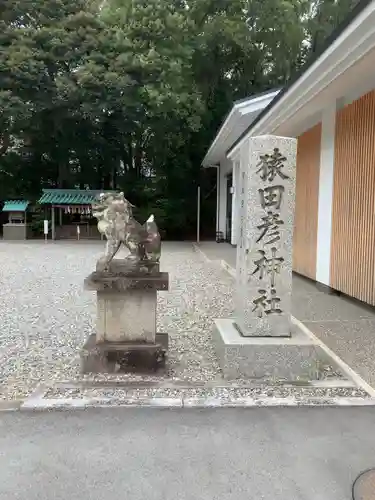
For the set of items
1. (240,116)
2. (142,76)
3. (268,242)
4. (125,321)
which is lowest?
(125,321)

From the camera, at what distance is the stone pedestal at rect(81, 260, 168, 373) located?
14.6 feet

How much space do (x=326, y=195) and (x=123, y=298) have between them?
5759 millimetres

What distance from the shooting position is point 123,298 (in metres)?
4.57

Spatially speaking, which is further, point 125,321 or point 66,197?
point 66,197

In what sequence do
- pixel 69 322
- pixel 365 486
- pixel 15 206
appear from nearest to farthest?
1. pixel 365 486
2. pixel 69 322
3. pixel 15 206

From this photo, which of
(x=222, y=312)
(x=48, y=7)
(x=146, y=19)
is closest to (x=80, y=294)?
(x=222, y=312)

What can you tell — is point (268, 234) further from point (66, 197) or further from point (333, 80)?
point (66, 197)

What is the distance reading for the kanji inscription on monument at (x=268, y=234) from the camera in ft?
15.2

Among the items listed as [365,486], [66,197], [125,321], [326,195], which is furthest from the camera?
[66,197]

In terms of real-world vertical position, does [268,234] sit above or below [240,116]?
below

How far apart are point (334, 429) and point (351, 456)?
37 cm

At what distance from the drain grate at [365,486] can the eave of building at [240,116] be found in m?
10.9

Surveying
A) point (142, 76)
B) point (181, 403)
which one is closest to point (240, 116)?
point (142, 76)

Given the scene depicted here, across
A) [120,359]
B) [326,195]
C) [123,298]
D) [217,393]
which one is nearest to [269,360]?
[217,393]
